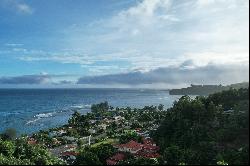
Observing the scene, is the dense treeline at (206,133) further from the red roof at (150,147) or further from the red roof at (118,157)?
the red roof at (118,157)

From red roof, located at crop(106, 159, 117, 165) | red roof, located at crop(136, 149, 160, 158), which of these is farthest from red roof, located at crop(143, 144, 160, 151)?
red roof, located at crop(106, 159, 117, 165)

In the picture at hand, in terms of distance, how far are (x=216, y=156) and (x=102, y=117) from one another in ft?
256

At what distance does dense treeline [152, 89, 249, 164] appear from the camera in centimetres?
4009

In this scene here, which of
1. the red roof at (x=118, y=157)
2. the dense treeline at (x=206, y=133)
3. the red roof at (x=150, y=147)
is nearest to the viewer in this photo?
the dense treeline at (x=206, y=133)

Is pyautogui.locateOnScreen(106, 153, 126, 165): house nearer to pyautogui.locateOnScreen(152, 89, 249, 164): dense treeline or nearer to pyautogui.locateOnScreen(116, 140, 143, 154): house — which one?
pyautogui.locateOnScreen(116, 140, 143, 154): house

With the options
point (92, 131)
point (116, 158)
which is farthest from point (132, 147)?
point (92, 131)

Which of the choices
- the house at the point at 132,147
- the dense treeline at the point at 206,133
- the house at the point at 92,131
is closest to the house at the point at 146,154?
the dense treeline at the point at 206,133

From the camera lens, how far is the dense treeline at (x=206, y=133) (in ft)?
132

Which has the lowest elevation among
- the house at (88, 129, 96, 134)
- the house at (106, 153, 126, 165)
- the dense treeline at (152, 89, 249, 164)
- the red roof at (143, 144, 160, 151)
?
the house at (88, 129, 96, 134)

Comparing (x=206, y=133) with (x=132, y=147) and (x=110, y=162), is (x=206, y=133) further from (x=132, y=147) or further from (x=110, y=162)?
(x=110, y=162)

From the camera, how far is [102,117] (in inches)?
4606

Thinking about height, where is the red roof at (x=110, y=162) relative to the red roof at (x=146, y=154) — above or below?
below

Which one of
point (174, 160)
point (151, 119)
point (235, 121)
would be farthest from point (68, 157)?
point (151, 119)

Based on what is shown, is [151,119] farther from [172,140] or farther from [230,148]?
[230,148]
